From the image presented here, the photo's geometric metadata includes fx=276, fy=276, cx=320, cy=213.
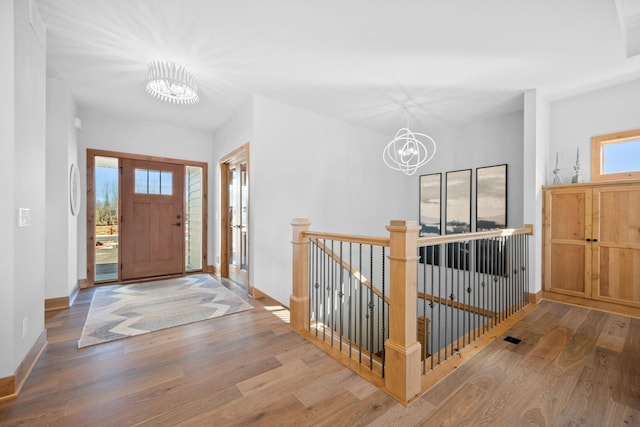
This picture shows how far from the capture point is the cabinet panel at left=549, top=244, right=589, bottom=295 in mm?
3320

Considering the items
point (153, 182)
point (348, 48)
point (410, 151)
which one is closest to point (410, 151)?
point (410, 151)

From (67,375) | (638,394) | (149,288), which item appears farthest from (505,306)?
(149,288)

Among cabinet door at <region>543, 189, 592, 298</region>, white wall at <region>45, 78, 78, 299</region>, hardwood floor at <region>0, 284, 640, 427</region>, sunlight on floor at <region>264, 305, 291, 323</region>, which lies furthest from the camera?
cabinet door at <region>543, 189, 592, 298</region>

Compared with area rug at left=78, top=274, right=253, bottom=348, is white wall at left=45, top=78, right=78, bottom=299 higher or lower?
higher

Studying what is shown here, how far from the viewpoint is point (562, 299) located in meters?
3.44

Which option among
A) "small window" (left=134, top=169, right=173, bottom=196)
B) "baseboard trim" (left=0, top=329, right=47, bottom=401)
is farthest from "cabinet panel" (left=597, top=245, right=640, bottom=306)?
"small window" (left=134, top=169, right=173, bottom=196)

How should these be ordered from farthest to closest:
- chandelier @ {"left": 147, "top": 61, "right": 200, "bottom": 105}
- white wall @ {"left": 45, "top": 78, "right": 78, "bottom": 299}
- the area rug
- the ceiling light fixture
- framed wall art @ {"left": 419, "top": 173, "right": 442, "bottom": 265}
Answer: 1. framed wall art @ {"left": 419, "top": 173, "right": 442, "bottom": 265}
2. the ceiling light fixture
3. white wall @ {"left": 45, "top": 78, "right": 78, "bottom": 299}
4. chandelier @ {"left": 147, "top": 61, "right": 200, "bottom": 105}
5. the area rug

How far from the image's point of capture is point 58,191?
3244mm

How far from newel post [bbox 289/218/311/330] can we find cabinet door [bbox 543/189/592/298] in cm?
318

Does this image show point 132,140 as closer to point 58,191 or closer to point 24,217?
point 58,191

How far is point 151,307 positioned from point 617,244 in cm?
538

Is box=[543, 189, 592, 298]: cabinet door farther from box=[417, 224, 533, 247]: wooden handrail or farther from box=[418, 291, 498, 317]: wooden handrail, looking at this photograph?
box=[418, 291, 498, 317]: wooden handrail

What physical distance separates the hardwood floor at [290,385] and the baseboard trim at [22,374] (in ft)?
0.16

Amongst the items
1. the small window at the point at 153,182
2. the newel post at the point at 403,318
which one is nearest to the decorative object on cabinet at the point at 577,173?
the newel post at the point at 403,318
